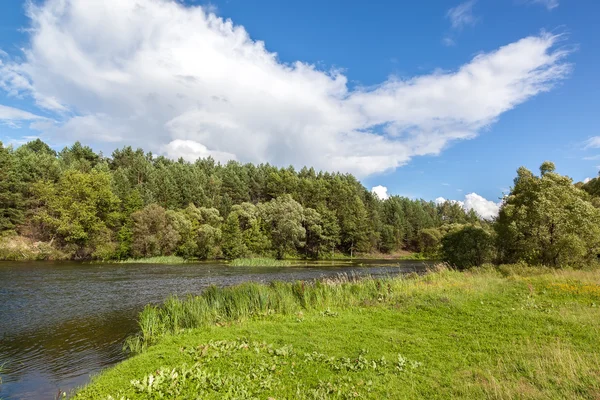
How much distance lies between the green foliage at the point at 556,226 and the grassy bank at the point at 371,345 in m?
9.14

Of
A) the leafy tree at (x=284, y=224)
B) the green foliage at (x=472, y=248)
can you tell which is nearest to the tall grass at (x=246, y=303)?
the green foliage at (x=472, y=248)

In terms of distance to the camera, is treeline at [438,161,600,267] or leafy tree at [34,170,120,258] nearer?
treeline at [438,161,600,267]

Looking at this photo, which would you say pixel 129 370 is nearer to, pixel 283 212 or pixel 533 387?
pixel 533 387

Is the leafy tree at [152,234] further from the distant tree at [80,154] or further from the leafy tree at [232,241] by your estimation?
the distant tree at [80,154]

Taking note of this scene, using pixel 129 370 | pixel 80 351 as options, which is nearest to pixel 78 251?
pixel 80 351

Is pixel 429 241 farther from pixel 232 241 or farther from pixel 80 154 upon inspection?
pixel 80 154

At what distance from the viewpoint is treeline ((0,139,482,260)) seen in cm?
6156

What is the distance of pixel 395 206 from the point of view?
119m

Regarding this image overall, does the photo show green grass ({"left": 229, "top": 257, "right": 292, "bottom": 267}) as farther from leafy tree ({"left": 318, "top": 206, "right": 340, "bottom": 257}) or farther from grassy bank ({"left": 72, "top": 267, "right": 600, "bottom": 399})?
grassy bank ({"left": 72, "top": 267, "right": 600, "bottom": 399})

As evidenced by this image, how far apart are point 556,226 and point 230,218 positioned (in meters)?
53.5

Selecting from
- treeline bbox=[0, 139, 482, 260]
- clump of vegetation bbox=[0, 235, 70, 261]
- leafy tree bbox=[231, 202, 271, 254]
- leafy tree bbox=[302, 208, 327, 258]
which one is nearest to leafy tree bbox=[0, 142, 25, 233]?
treeline bbox=[0, 139, 482, 260]

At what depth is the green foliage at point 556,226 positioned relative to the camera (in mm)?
24984

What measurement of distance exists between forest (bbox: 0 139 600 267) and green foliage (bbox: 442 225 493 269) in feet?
0.37

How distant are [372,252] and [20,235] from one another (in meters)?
80.7
